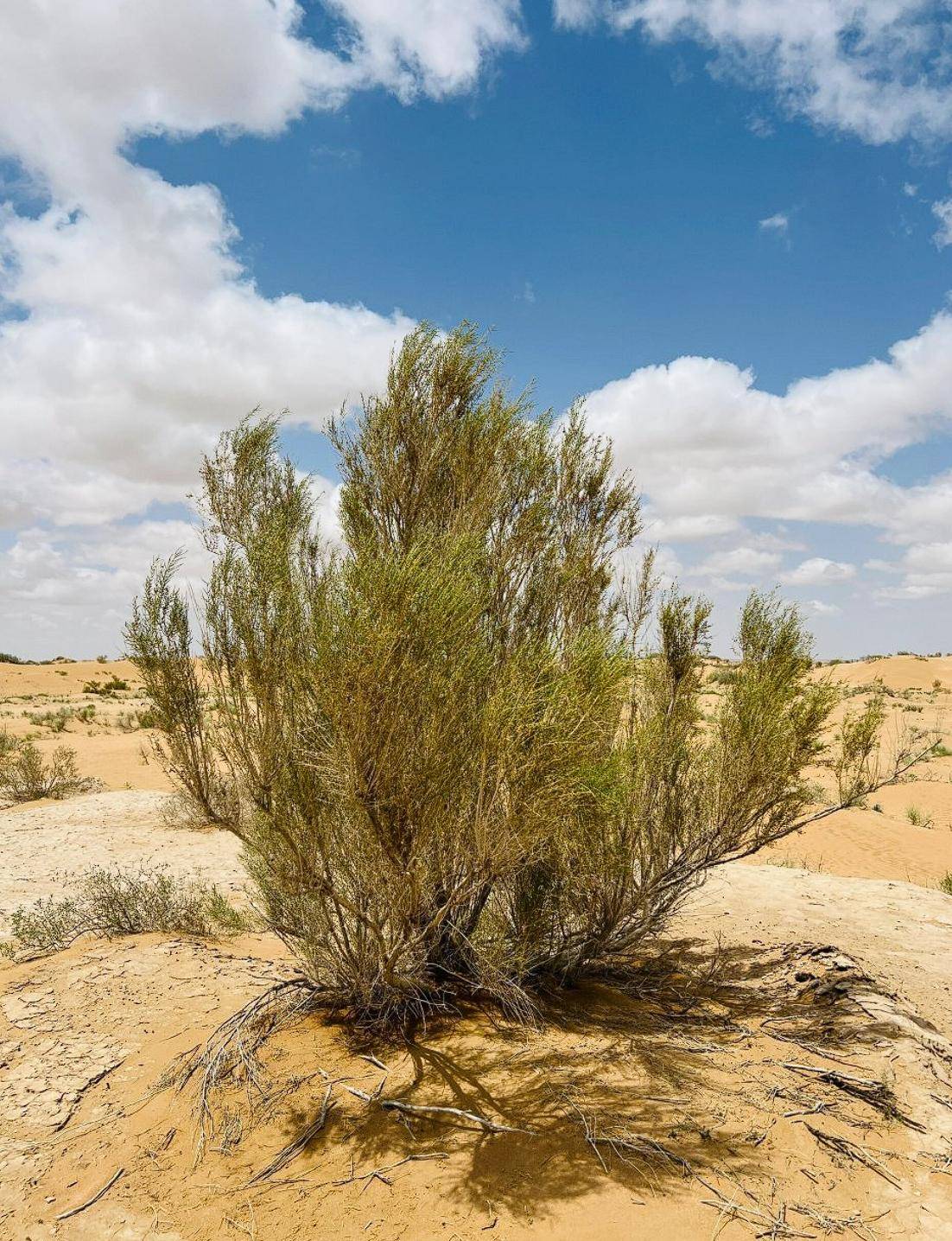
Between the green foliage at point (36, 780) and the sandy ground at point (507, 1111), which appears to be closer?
the sandy ground at point (507, 1111)

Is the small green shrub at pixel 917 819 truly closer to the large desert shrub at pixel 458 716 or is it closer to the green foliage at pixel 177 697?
the large desert shrub at pixel 458 716

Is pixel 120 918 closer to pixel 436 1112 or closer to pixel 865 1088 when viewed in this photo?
pixel 436 1112

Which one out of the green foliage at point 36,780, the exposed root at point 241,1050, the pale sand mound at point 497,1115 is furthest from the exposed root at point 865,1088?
the green foliage at point 36,780

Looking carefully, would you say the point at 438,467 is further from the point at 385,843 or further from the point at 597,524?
the point at 385,843

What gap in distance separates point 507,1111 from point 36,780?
15.0 metres

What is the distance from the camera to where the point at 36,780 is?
15820 mm

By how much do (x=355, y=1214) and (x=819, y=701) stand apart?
4.99m

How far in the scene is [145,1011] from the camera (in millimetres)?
5871

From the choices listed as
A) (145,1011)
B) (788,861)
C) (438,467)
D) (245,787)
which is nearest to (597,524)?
(438,467)

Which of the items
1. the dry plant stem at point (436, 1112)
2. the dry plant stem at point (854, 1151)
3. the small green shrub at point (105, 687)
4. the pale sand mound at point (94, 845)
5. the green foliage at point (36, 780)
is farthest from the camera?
the small green shrub at point (105, 687)

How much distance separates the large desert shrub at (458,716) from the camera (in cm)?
401

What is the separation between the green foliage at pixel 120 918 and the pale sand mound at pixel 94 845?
62.0 inches

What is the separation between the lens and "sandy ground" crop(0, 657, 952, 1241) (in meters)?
3.74

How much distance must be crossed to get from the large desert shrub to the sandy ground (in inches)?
26.1
